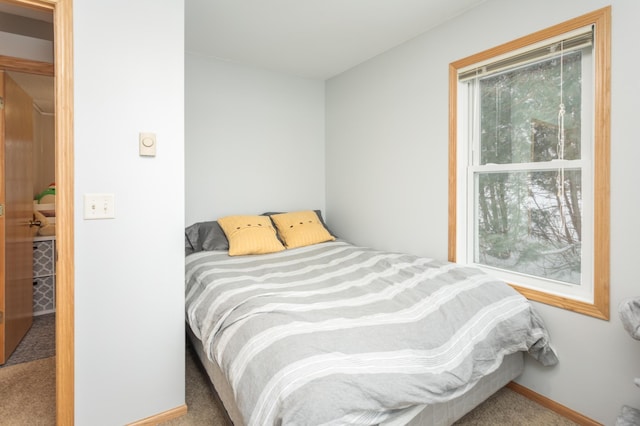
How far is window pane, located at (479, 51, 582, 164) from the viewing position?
70.9 inches

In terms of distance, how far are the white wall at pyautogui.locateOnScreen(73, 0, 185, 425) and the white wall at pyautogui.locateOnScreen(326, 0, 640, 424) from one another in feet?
5.63

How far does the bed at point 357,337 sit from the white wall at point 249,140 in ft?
3.17

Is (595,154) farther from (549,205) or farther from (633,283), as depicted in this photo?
(633,283)

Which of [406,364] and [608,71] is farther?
[608,71]

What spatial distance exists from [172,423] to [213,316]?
0.64 m

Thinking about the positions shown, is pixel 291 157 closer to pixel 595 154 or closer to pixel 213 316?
pixel 213 316

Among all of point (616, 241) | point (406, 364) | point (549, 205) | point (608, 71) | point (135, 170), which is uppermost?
point (608, 71)

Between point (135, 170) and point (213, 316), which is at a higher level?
point (135, 170)

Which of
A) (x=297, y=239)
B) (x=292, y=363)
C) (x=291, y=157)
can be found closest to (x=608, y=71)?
(x=292, y=363)

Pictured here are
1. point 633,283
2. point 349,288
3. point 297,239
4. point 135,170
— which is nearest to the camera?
point 633,283

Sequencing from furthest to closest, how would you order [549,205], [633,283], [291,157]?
[291,157], [549,205], [633,283]

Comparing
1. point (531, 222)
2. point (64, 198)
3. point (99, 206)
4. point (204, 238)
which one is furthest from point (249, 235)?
point (531, 222)

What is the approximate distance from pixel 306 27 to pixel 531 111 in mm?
1656

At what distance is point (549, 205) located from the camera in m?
1.92
